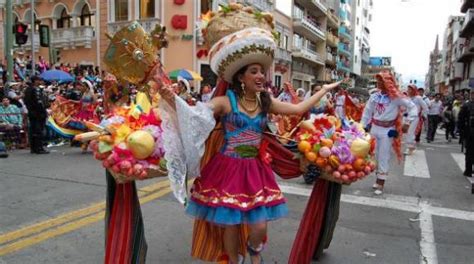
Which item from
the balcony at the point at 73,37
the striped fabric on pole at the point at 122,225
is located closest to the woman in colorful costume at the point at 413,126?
the striped fabric on pole at the point at 122,225

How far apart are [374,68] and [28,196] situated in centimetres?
10194

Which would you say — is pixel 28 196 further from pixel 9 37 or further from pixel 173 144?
pixel 9 37

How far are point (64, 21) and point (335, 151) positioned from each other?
93.9 feet

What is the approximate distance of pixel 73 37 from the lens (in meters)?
27.0

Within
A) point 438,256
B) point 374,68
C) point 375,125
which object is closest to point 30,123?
point 375,125

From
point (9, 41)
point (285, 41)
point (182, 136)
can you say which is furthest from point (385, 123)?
point (285, 41)

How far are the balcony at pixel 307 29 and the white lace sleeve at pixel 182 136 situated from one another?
121 ft

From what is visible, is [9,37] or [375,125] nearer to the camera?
[375,125]

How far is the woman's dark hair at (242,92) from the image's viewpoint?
3.30 meters

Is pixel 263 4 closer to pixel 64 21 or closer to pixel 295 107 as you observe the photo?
pixel 64 21

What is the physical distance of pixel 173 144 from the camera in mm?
2932

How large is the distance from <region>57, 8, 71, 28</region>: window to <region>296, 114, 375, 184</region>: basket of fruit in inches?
1095

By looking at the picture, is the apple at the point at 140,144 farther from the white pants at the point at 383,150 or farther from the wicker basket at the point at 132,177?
the white pants at the point at 383,150

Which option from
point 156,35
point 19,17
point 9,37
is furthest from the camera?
point 19,17
